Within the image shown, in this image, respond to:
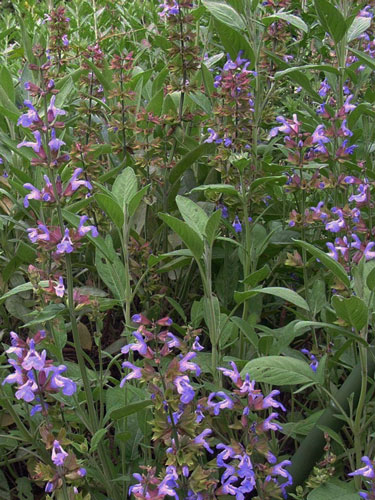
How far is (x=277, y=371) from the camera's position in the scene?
1.18 meters

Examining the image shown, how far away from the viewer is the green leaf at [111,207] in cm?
133

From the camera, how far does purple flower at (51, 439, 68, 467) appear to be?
114 cm

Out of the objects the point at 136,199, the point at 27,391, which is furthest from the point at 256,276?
the point at 27,391

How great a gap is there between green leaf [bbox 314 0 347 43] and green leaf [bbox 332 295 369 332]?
2.50 feet

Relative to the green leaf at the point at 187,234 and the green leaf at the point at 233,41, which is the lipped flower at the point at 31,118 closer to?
the green leaf at the point at 187,234

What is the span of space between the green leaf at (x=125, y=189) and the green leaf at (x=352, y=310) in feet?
1.71

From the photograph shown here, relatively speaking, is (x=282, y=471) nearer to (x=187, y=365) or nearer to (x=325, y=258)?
(x=187, y=365)

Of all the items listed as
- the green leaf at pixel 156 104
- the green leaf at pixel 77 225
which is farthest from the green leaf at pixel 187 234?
the green leaf at pixel 156 104

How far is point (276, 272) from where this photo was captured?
6.09 ft

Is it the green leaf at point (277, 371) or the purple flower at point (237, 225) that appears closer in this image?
the green leaf at point (277, 371)

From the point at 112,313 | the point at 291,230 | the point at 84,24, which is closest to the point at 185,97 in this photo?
the point at 291,230

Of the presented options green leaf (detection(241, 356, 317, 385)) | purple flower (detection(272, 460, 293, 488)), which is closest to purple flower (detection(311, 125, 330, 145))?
green leaf (detection(241, 356, 317, 385))

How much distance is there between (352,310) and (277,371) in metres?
0.16

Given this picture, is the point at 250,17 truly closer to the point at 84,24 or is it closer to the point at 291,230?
the point at 291,230
